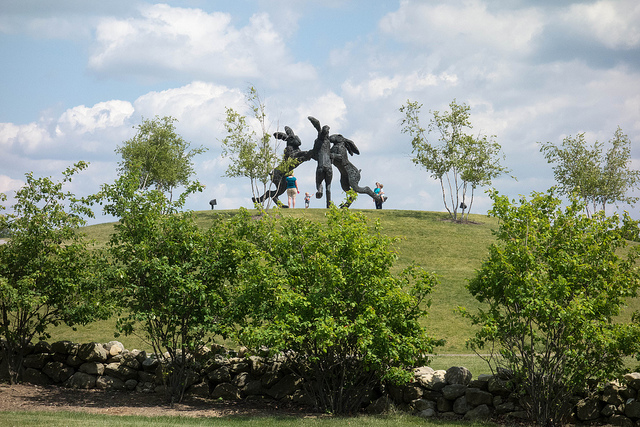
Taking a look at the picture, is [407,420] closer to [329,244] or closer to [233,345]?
[329,244]

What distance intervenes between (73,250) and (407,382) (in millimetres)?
7597

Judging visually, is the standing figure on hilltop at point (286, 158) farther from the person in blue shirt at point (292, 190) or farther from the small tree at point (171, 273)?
the small tree at point (171, 273)

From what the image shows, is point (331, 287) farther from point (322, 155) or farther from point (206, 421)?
point (322, 155)

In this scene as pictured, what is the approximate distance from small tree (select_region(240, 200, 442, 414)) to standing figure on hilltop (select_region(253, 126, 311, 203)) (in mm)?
24271

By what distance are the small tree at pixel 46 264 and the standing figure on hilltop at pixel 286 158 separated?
22.0 m

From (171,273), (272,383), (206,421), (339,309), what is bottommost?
(206,421)

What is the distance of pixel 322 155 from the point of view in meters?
35.2

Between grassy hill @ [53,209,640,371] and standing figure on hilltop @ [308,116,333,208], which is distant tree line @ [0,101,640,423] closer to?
grassy hill @ [53,209,640,371]

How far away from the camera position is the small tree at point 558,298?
30.9ft

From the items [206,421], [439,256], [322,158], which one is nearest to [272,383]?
[206,421]

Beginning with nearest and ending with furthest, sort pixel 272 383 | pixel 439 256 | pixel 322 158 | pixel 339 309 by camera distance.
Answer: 1. pixel 339 309
2. pixel 272 383
3. pixel 439 256
4. pixel 322 158

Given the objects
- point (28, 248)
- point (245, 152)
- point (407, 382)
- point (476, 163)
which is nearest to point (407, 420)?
point (407, 382)

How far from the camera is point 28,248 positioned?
42.7 feet

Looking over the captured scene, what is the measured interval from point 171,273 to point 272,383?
3.07 metres
